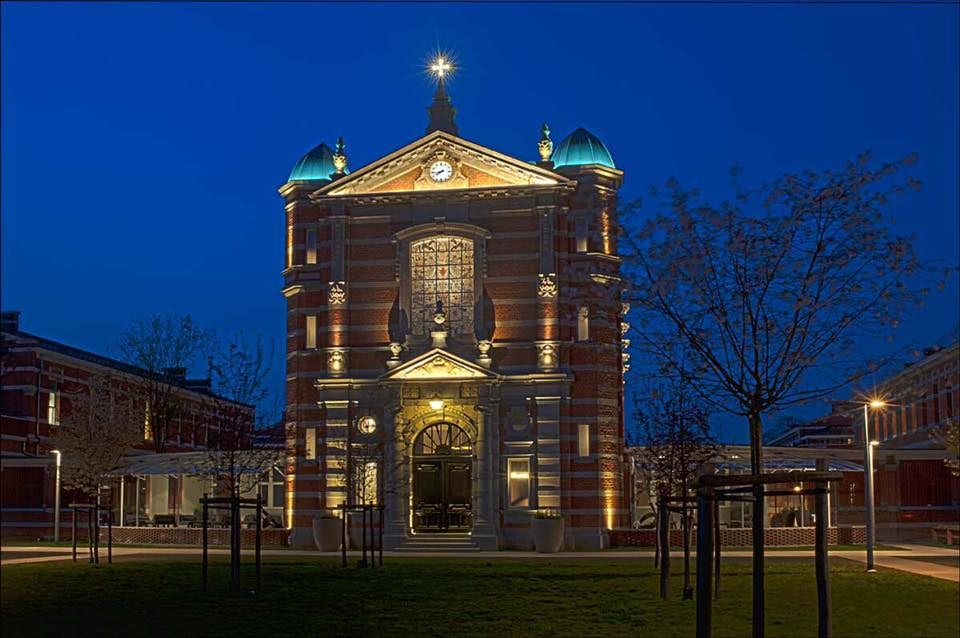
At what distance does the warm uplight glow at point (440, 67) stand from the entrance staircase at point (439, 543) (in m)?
16.7

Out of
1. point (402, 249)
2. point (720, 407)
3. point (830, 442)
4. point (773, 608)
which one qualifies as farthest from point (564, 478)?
point (830, 442)

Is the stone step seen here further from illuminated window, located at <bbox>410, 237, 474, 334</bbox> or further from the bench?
the bench

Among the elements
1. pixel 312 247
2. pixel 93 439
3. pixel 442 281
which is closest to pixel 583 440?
pixel 442 281

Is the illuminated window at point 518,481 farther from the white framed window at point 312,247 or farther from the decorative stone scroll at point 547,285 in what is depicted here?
the white framed window at point 312,247

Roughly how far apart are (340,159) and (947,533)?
25083mm

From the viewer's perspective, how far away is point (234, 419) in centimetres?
3297

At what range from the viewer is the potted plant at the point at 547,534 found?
126ft

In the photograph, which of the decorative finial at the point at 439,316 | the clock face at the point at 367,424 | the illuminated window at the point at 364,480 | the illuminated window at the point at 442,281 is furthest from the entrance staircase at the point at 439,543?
the decorative finial at the point at 439,316

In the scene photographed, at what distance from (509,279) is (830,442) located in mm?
69911

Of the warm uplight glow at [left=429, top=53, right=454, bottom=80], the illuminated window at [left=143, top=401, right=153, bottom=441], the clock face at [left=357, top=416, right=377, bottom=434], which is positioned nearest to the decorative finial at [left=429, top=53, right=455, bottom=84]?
the warm uplight glow at [left=429, top=53, right=454, bottom=80]

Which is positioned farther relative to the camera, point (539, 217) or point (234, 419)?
point (539, 217)

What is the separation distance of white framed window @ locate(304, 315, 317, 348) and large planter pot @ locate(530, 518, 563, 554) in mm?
10722

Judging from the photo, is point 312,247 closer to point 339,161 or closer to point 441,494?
point 339,161

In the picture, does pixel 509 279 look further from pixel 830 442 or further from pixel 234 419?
pixel 830 442
